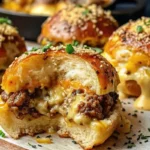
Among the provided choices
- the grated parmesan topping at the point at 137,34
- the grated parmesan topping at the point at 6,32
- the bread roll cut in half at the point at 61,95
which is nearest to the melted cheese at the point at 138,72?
the grated parmesan topping at the point at 137,34

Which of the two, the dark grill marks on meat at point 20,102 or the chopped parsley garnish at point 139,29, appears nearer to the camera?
the dark grill marks on meat at point 20,102

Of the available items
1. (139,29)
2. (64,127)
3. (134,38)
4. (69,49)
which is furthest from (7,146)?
(139,29)

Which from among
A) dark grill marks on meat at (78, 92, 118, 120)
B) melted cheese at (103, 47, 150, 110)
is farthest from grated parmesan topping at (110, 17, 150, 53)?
dark grill marks on meat at (78, 92, 118, 120)

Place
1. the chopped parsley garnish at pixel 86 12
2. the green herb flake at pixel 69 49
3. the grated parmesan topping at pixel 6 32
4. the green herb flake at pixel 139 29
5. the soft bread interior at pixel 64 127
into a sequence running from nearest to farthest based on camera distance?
1. the soft bread interior at pixel 64 127
2. the green herb flake at pixel 69 49
3. the green herb flake at pixel 139 29
4. the grated parmesan topping at pixel 6 32
5. the chopped parsley garnish at pixel 86 12

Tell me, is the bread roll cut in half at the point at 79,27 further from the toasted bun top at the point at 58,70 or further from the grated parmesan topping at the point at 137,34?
the toasted bun top at the point at 58,70

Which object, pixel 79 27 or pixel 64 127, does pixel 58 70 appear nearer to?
pixel 64 127

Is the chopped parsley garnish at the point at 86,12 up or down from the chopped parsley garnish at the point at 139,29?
up

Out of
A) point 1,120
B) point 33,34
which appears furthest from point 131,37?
point 33,34
